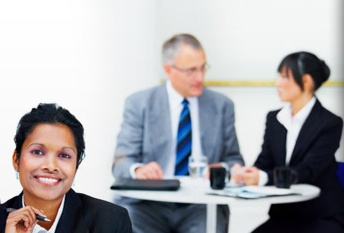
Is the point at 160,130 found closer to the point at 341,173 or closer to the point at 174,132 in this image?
the point at 174,132

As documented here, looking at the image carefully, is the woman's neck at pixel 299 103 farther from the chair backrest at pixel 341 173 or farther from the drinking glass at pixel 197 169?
the drinking glass at pixel 197 169

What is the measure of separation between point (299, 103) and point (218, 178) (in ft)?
1.43

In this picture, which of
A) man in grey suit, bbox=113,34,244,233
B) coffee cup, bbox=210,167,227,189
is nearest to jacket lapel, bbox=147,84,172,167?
man in grey suit, bbox=113,34,244,233

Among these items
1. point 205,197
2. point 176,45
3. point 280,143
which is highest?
point 176,45

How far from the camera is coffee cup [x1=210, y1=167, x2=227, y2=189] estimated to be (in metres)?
1.45

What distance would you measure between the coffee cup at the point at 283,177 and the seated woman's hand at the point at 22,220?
1.12 meters

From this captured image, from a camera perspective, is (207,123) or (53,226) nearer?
(53,226)

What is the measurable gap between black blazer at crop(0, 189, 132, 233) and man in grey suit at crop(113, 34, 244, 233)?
3.33 ft

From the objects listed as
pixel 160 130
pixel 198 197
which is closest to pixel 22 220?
pixel 198 197

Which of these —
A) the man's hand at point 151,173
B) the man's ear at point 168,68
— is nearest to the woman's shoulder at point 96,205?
the man's hand at point 151,173

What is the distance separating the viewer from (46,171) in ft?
1.79

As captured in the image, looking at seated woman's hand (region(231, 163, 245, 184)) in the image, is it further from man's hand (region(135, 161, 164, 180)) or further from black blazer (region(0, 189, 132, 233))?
black blazer (region(0, 189, 132, 233))

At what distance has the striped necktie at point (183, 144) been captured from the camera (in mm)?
1770

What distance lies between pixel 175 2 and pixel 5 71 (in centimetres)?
258
